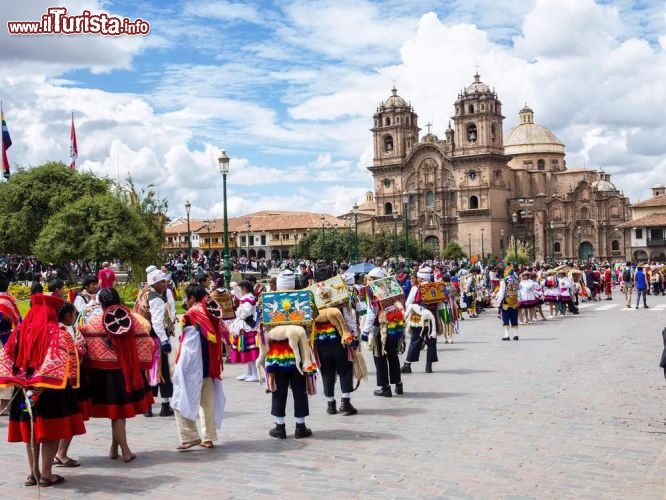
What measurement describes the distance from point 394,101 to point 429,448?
301 ft

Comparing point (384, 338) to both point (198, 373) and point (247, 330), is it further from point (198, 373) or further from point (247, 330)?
point (198, 373)

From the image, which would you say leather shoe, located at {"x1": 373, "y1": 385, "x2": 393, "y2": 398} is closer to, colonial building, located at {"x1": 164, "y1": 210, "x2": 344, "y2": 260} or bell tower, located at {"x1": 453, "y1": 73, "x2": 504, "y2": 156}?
bell tower, located at {"x1": 453, "y1": 73, "x2": 504, "y2": 156}

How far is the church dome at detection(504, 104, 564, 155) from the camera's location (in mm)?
101812

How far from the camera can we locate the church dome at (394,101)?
96.2m

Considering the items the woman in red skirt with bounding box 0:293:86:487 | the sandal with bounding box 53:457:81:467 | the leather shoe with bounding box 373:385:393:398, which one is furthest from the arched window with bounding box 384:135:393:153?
the woman in red skirt with bounding box 0:293:86:487

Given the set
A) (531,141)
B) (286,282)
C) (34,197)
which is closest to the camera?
(286,282)

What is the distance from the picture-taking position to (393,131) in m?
95.8

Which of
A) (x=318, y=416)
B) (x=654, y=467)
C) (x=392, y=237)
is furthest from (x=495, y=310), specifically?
(x=392, y=237)

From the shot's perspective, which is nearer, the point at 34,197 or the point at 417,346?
the point at 417,346

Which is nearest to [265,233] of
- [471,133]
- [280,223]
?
[280,223]

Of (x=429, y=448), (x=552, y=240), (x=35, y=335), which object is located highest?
(x=552, y=240)

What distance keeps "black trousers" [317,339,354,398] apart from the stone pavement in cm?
45

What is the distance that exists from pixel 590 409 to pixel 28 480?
6.21 metres

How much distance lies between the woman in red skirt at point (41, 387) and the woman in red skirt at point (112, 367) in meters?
0.40
